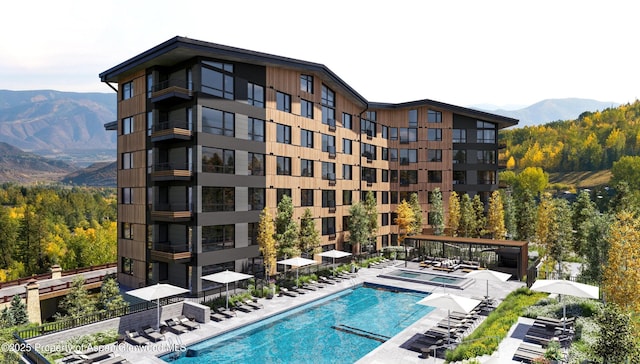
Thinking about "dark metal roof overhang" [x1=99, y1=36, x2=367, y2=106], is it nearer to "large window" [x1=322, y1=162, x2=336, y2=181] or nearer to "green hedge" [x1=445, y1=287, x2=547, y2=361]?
"large window" [x1=322, y1=162, x2=336, y2=181]

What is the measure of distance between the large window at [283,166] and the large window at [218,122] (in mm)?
5551

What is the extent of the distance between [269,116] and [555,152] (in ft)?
555

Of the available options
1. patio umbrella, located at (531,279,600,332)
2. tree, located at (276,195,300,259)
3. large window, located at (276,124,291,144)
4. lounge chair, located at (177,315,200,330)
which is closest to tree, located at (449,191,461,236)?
tree, located at (276,195,300,259)

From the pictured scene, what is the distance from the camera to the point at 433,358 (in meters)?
17.1

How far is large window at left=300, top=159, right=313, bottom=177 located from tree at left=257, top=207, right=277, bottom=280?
7451mm

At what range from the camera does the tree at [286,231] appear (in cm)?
3031

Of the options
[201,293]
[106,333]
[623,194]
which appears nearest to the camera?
[106,333]

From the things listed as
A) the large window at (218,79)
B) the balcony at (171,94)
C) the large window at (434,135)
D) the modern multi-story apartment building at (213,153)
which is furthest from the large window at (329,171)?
the large window at (434,135)

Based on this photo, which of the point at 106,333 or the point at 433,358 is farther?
the point at 106,333

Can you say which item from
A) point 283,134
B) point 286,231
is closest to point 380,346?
point 286,231

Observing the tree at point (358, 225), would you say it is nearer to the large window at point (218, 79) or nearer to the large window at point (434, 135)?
the large window at point (434, 135)

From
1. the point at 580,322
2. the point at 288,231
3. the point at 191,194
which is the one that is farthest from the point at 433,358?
the point at 191,194

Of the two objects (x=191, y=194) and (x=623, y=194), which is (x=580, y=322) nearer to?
(x=191, y=194)

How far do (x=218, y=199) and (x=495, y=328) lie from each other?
19.7m
